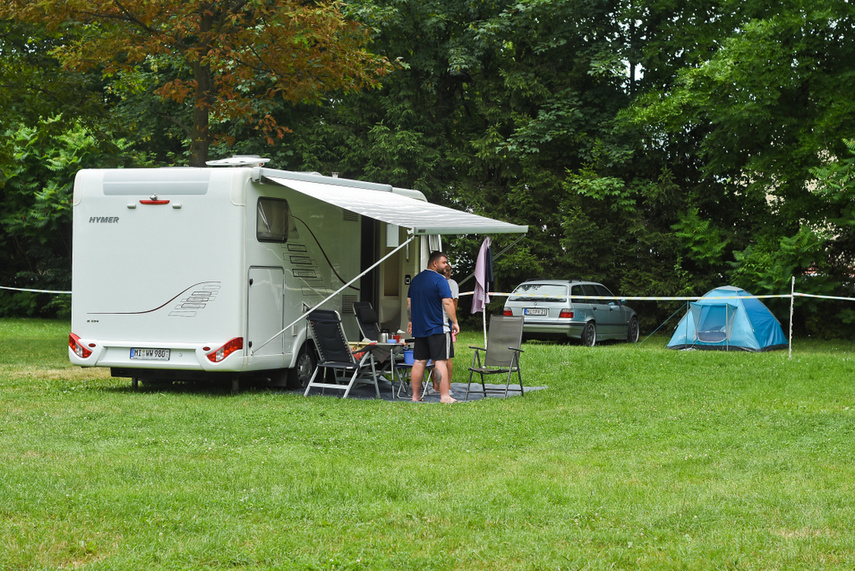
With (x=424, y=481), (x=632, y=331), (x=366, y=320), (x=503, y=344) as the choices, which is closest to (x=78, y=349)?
(x=366, y=320)

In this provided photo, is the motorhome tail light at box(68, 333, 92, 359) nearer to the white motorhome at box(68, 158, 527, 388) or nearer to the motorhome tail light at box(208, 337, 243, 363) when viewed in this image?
the white motorhome at box(68, 158, 527, 388)

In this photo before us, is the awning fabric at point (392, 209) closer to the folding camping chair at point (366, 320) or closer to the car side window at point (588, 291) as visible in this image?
the folding camping chair at point (366, 320)

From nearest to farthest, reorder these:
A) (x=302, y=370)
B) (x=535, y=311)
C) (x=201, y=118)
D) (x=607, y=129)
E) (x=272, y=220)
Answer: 1. (x=272, y=220)
2. (x=302, y=370)
3. (x=201, y=118)
4. (x=535, y=311)
5. (x=607, y=129)

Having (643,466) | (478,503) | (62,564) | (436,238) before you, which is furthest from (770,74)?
(62,564)

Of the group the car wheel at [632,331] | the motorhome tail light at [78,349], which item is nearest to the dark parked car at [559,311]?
the car wheel at [632,331]

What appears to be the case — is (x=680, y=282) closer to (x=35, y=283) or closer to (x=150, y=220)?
(x=150, y=220)

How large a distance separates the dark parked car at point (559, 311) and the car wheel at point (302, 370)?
314 inches

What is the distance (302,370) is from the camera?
A: 12.5 metres

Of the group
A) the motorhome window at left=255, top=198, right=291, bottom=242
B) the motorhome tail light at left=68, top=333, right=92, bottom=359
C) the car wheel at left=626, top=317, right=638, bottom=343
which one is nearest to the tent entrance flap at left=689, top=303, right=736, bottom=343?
the car wheel at left=626, top=317, right=638, bottom=343

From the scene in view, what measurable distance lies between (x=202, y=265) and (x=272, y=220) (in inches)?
38.3

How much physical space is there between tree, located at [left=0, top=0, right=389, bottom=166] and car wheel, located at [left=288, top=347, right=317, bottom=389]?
5.90 meters

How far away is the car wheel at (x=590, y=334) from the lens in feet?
66.6

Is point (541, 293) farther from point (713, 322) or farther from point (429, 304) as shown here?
point (429, 304)

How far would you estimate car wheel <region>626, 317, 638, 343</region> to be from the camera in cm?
2241
